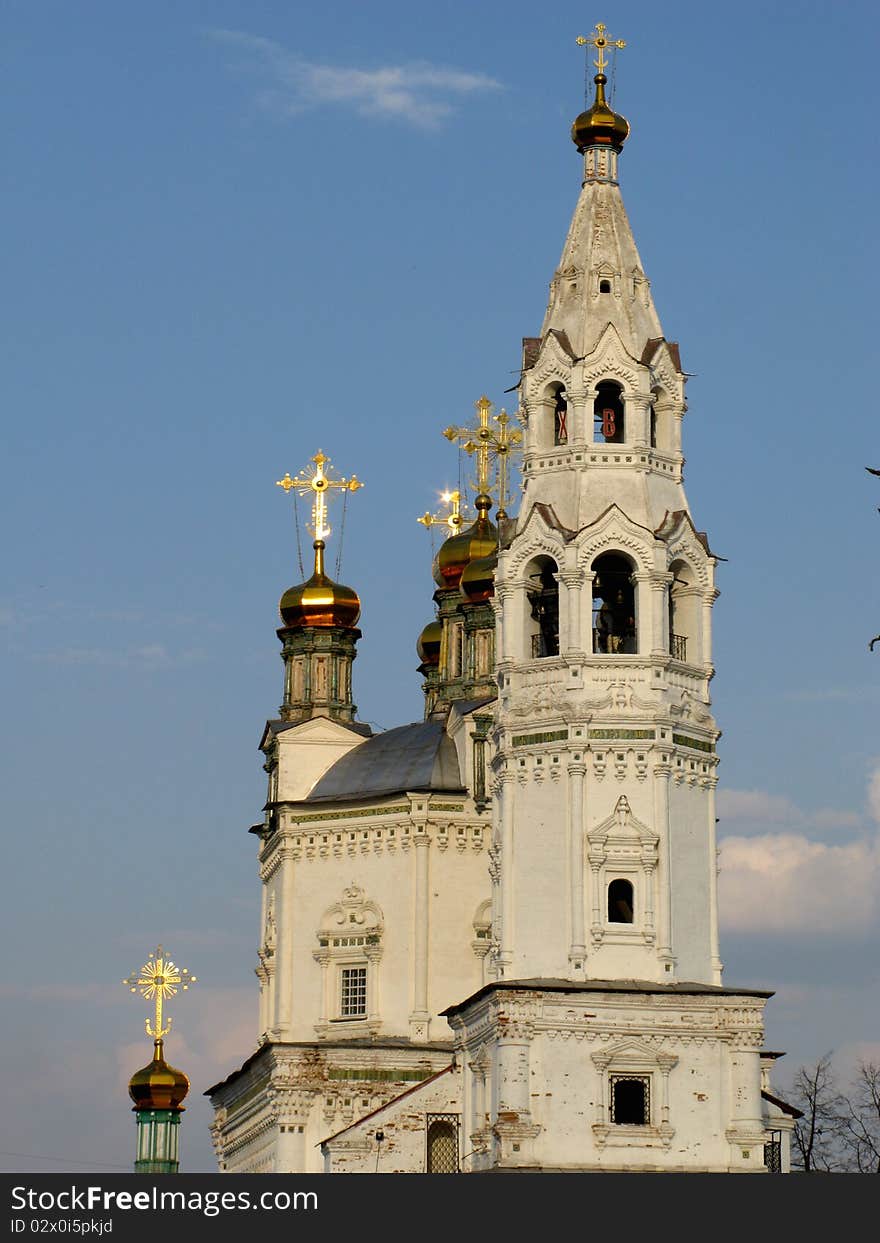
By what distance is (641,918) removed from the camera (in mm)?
56062

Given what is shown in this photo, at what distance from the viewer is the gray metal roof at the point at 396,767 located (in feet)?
216

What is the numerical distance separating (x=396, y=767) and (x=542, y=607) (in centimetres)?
896

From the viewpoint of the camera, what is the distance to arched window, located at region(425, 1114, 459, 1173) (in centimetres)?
5953

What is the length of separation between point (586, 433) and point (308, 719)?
12920 mm

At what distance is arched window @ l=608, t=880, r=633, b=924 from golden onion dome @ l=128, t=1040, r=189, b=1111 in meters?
19.0

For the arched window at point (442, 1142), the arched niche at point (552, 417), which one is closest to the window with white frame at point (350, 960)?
the arched window at point (442, 1142)

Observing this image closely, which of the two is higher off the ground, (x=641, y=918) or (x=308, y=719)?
(x=308, y=719)

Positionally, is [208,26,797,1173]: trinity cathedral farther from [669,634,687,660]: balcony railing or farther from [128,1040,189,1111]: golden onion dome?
[128,1040,189,1111]: golden onion dome

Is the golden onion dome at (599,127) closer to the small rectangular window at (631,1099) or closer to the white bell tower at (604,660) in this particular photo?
the white bell tower at (604,660)

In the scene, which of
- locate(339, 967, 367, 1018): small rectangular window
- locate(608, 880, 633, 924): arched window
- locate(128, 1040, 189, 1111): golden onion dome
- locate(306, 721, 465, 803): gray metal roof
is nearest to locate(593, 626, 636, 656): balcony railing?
locate(608, 880, 633, 924): arched window
